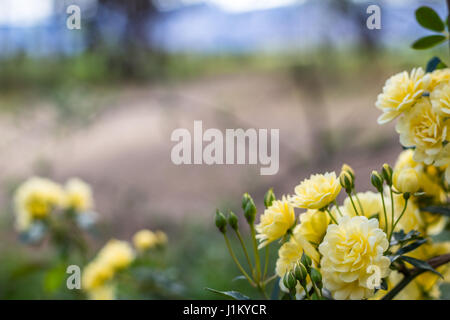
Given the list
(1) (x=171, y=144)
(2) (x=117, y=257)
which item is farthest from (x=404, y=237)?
(1) (x=171, y=144)

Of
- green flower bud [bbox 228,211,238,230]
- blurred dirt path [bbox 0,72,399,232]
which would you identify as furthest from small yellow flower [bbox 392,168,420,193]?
blurred dirt path [bbox 0,72,399,232]

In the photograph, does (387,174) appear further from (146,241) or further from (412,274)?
(146,241)

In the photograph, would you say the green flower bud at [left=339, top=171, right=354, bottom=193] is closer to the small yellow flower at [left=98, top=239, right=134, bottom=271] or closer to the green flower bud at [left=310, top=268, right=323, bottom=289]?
the green flower bud at [left=310, top=268, right=323, bottom=289]

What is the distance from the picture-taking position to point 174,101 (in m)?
2.00

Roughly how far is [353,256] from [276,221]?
0.17 feet

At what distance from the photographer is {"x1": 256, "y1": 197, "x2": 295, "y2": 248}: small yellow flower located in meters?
0.29

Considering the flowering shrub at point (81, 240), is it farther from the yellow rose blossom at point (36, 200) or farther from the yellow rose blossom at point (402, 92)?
the yellow rose blossom at point (402, 92)

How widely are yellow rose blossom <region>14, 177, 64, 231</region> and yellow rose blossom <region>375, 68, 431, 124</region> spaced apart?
0.55 metres

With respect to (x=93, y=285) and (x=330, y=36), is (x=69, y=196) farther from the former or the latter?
(x=330, y=36)

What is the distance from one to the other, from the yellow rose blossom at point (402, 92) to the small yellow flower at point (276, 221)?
0.09 meters

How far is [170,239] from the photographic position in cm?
177

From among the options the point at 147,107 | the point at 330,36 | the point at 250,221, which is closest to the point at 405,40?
the point at 330,36

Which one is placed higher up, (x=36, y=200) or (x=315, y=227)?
(x=36, y=200)

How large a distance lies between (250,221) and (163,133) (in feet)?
6.98
